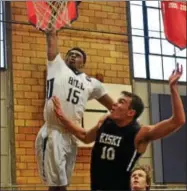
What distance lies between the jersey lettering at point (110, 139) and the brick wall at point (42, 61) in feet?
3.87

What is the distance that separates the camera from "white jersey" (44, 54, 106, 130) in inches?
159

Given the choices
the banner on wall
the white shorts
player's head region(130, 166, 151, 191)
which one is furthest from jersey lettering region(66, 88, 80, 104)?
the banner on wall

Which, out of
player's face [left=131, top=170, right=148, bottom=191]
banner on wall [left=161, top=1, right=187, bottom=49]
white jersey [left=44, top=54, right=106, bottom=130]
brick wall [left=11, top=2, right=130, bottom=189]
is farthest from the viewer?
banner on wall [left=161, top=1, right=187, bottom=49]

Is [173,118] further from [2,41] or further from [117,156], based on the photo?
[2,41]

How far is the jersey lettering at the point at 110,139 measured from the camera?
3.78 meters

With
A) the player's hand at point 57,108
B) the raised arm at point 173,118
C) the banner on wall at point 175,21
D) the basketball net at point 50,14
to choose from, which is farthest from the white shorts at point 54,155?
the banner on wall at point 175,21

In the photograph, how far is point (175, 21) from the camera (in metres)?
5.36

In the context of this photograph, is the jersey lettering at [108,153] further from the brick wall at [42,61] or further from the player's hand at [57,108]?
the brick wall at [42,61]

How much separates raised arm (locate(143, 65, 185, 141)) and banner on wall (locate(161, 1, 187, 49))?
1.76 metres

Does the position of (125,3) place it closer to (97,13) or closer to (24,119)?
(97,13)

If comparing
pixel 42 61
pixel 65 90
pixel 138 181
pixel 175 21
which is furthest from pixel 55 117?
pixel 175 21

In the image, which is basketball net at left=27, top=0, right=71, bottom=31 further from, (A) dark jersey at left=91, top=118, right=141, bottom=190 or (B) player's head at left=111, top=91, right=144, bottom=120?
(A) dark jersey at left=91, top=118, right=141, bottom=190

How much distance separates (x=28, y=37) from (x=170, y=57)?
141 centimetres

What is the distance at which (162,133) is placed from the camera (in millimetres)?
3715
